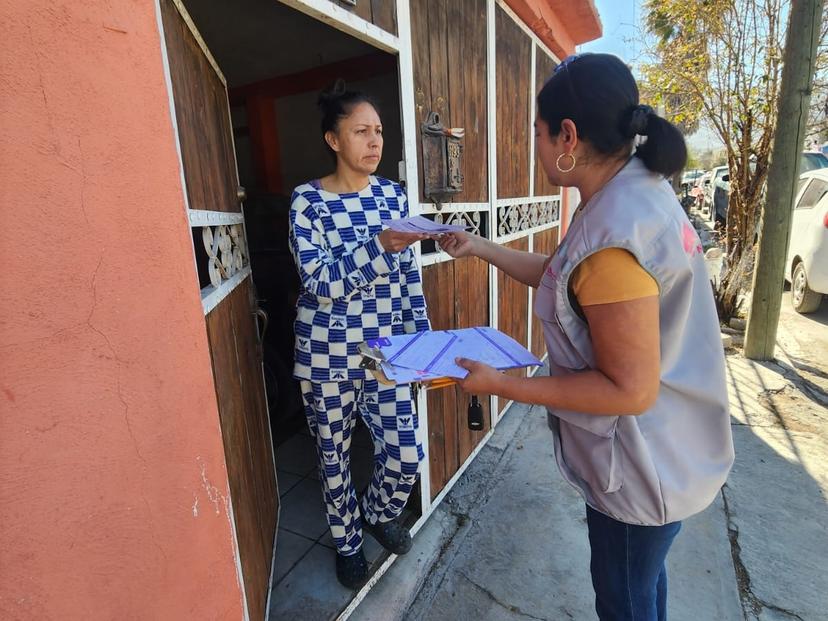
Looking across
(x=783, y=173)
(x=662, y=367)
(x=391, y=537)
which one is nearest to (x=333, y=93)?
(x=662, y=367)

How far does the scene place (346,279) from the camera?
1604mm

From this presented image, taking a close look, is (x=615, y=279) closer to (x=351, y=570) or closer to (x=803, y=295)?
Answer: (x=351, y=570)

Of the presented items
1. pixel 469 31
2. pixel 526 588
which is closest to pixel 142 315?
pixel 526 588

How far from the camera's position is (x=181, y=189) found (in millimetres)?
997

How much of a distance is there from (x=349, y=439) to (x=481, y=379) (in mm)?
939

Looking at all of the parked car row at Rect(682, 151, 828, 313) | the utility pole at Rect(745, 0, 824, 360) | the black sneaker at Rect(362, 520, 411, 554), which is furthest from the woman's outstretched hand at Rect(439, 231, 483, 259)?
the parked car row at Rect(682, 151, 828, 313)

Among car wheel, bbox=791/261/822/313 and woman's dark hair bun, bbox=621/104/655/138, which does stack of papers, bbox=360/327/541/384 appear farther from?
car wheel, bbox=791/261/822/313

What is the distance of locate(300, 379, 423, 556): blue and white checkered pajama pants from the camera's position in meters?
1.88

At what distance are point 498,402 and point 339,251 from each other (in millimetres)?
2344

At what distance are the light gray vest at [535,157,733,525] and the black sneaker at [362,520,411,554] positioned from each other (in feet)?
4.06

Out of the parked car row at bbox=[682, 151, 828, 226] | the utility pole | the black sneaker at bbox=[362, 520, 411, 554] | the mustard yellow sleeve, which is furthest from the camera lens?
the parked car row at bbox=[682, 151, 828, 226]

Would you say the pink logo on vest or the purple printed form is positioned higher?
the pink logo on vest

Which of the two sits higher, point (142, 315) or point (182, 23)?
point (182, 23)

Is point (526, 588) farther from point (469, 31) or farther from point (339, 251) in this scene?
point (469, 31)
